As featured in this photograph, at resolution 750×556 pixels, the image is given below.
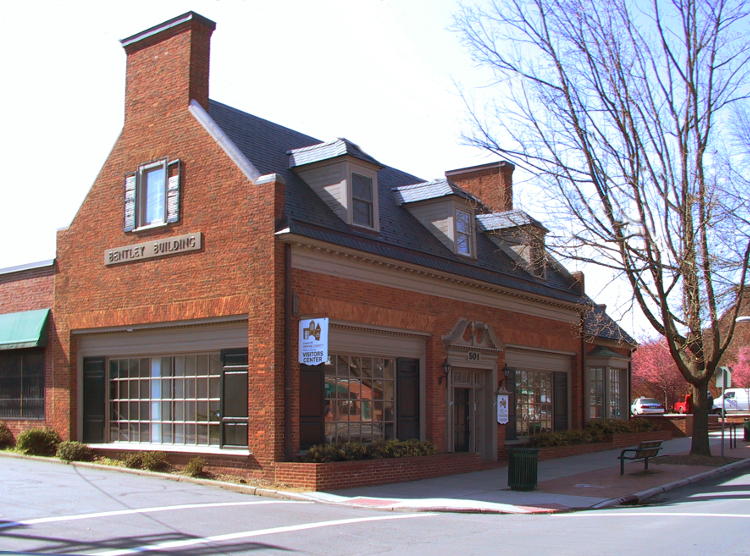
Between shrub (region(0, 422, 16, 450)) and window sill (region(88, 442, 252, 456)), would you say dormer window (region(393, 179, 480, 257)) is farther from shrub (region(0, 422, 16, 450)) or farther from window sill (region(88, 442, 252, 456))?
shrub (region(0, 422, 16, 450))

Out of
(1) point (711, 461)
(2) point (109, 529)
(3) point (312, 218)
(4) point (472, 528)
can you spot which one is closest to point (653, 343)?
(1) point (711, 461)

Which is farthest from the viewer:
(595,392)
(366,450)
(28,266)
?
(595,392)

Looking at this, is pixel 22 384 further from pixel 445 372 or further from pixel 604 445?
pixel 604 445

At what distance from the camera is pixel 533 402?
27453 mm

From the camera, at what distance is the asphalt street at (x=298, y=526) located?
10258 mm

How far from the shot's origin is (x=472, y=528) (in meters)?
12.6

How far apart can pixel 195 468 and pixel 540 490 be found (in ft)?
24.2

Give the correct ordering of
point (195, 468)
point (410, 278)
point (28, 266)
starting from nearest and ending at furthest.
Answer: point (195, 468) < point (410, 278) < point (28, 266)

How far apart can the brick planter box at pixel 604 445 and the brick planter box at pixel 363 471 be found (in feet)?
19.5

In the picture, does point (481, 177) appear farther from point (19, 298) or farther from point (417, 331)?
point (19, 298)

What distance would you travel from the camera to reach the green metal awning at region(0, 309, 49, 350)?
858 inches

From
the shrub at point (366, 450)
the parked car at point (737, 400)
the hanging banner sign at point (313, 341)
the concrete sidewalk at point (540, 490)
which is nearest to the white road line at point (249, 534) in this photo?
the concrete sidewalk at point (540, 490)

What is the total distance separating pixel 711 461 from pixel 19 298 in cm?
2020

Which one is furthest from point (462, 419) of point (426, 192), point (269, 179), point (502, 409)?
point (269, 179)
